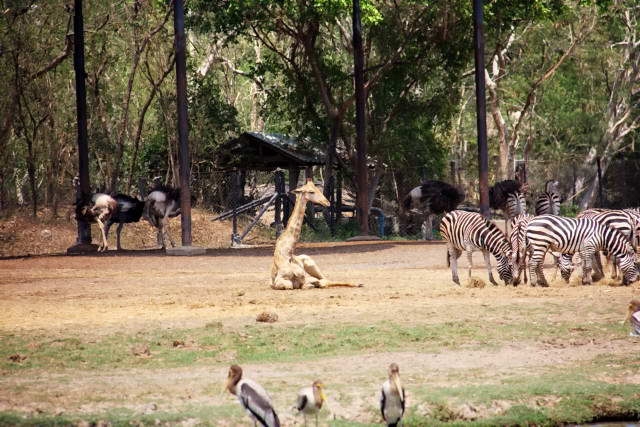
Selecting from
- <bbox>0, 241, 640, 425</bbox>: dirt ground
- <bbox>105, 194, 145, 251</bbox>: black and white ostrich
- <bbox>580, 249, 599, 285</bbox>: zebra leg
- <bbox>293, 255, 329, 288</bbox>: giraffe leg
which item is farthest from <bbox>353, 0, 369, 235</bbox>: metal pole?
<bbox>580, 249, 599, 285</bbox>: zebra leg

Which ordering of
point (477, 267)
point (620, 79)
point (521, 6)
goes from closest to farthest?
point (477, 267), point (521, 6), point (620, 79)

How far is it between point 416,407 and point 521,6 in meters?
22.9

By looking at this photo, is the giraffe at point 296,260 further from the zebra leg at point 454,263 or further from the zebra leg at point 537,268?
the zebra leg at point 537,268

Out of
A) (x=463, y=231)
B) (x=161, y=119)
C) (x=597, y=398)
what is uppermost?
(x=161, y=119)

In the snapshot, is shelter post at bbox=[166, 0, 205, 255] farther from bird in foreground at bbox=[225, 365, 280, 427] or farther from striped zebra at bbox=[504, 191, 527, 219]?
bird in foreground at bbox=[225, 365, 280, 427]

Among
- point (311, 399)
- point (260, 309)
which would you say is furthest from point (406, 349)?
point (311, 399)

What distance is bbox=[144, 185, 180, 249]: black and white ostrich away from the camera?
2709cm

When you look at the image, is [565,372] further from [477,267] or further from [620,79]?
[620,79]

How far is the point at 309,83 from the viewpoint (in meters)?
34.4

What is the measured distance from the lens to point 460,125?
1836 inches

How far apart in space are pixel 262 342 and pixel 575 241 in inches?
248

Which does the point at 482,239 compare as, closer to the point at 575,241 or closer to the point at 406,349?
the point at 575,241

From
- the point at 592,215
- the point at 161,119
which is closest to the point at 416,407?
the point at 592,215

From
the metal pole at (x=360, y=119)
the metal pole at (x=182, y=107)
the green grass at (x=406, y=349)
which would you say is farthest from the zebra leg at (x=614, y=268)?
the metal pole at (x=360, y=119)
